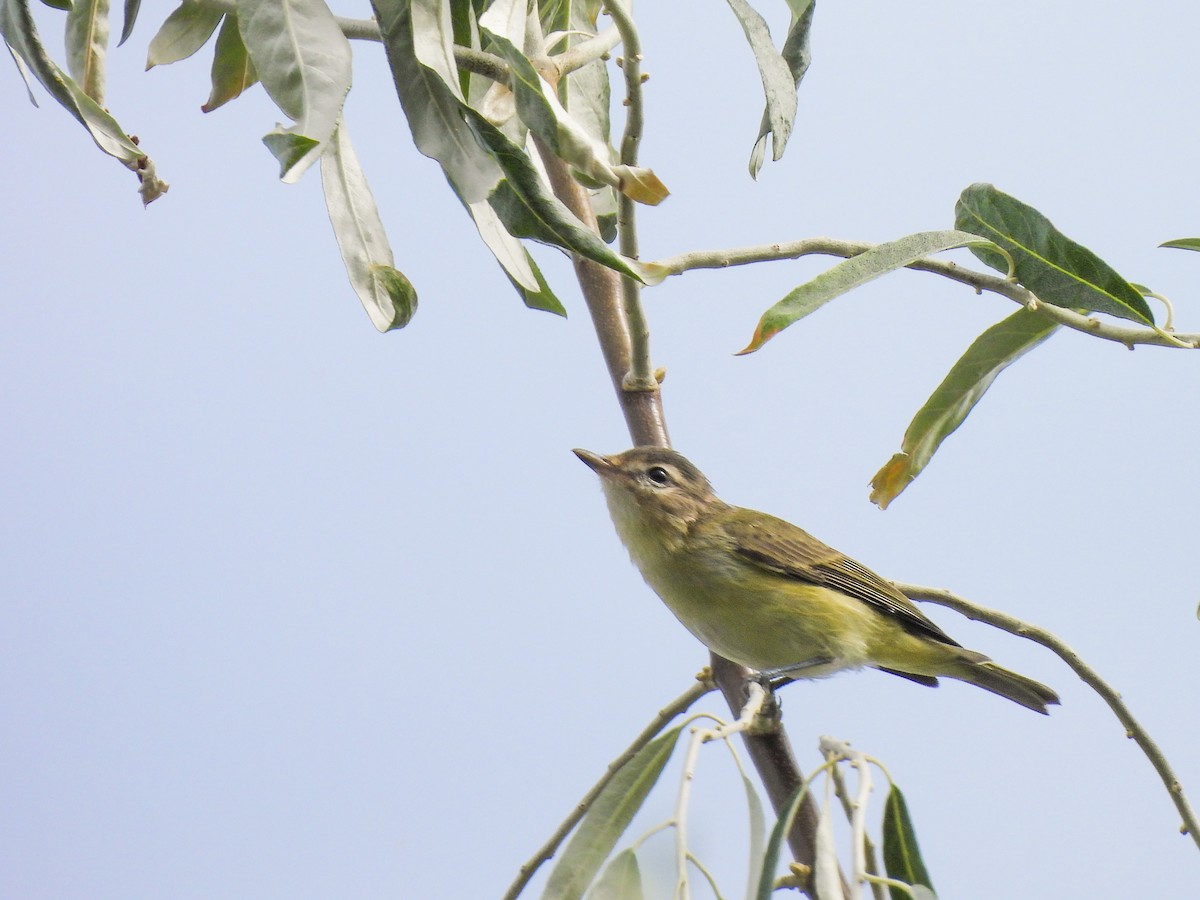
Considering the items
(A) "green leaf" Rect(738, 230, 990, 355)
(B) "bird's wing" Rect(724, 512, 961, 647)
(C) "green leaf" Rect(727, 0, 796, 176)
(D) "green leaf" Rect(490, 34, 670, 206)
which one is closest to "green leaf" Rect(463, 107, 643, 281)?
(D) "green leaf" Rect(490, 34, 670, 206)

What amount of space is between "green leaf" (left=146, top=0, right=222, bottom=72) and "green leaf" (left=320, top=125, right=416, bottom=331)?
0.26 meters

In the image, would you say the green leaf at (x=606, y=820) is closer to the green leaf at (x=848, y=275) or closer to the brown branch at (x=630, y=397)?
the brown branch at (x=630, y=397)

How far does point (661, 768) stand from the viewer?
4.64ft

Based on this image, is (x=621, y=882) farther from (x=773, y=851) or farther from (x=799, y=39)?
(x=799, y=39)

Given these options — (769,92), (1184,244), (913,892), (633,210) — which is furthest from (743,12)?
(913,892)

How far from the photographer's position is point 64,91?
128 cm

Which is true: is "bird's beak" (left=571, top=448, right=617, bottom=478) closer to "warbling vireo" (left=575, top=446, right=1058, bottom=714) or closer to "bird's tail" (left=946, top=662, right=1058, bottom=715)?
"warbling vireo" (left=575, top=446, right=1058, bottom=714)

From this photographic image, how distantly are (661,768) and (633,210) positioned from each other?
2.26 feet

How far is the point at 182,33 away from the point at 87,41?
159 millimetres

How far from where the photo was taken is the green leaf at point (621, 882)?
3.97 ft

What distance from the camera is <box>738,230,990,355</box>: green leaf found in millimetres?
1116

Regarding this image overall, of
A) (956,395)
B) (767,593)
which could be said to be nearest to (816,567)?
(767,593)

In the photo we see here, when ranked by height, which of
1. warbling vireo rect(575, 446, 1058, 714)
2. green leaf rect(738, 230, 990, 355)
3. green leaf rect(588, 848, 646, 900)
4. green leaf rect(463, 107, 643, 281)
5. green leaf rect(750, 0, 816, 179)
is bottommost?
green leaf rect(588, 848, 646, 900)

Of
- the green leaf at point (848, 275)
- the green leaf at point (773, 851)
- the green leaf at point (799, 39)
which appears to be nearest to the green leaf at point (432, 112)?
the green leaf at point (848, 275)
